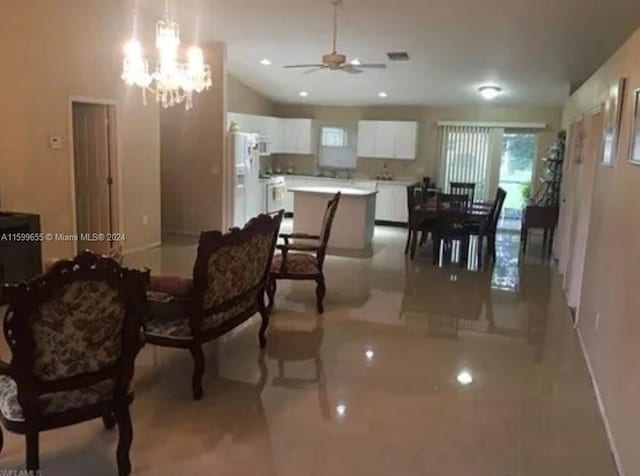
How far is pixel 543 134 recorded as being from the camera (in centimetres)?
1063

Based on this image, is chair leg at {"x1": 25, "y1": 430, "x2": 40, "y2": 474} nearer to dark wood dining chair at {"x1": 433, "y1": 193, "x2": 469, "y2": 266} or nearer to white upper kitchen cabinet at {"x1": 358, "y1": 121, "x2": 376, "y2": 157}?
dark wood dining chair at {"x1": 433, "y1": 193, "x2": 469, "y2": 266}

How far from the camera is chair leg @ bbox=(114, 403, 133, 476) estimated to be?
2.58 meters

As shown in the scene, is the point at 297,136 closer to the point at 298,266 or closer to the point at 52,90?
the point at 52,90

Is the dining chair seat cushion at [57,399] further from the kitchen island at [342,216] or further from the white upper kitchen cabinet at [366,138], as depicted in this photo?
the white upper kitchen cabinet at [366,138]

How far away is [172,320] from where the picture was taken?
11.6ft

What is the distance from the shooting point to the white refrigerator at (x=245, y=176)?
29.6ft

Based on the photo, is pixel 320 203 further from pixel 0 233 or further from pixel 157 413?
pixel 157 413

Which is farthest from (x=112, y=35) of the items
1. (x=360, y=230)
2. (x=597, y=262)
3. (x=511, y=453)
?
(x=511, y=453)

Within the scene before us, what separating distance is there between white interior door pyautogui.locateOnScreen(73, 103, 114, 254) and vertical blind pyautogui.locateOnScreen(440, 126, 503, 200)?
21.9 ft

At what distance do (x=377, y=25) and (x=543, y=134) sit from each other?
5426 millimetres

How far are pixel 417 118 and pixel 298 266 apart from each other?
7.10 m

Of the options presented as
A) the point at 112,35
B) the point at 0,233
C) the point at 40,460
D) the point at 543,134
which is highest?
the point at 112,35

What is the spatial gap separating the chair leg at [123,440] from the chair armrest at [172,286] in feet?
2.98

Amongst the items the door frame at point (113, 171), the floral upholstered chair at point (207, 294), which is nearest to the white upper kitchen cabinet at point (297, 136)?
the door frame at point (113, 171)
